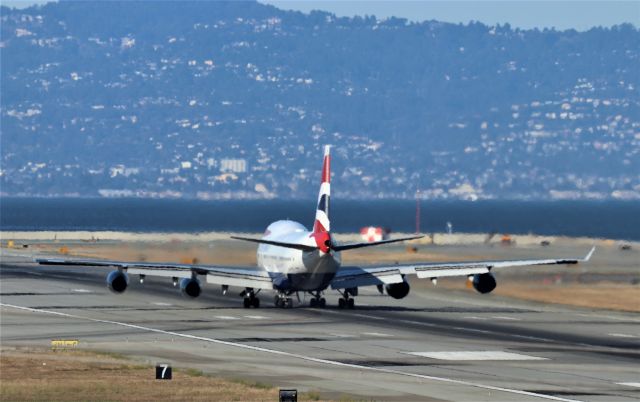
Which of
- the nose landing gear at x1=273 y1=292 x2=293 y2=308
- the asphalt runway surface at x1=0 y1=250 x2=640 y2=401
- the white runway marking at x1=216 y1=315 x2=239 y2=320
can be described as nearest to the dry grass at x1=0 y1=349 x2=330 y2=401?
the asphalt runway surface at x1=0 y1=250 x2=640 y2=401

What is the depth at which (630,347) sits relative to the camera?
64.6 m

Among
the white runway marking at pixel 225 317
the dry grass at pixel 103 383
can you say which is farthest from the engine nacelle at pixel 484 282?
the dry grass at pixel 103 383

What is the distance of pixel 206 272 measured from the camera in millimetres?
80812

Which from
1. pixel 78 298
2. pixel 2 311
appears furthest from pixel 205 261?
pixel 2 311

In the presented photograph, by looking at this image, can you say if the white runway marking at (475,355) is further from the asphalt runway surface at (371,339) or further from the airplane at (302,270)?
the airplane at (302,270)

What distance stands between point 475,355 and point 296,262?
1992 cm

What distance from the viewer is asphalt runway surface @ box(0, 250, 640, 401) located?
5066 cm

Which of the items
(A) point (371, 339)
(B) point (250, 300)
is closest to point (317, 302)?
(B) point (250, 300)

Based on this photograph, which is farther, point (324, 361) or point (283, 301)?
point (283, 301)

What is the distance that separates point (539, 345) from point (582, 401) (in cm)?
1864

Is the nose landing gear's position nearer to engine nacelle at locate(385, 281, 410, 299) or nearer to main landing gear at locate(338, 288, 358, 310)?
main landing gear at locate(338, 288, 358, 310)

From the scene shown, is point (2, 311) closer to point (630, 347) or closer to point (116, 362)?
point (116, 362)

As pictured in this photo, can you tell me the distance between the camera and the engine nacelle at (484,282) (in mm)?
82375

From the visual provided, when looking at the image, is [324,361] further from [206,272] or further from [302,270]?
[206,272]
